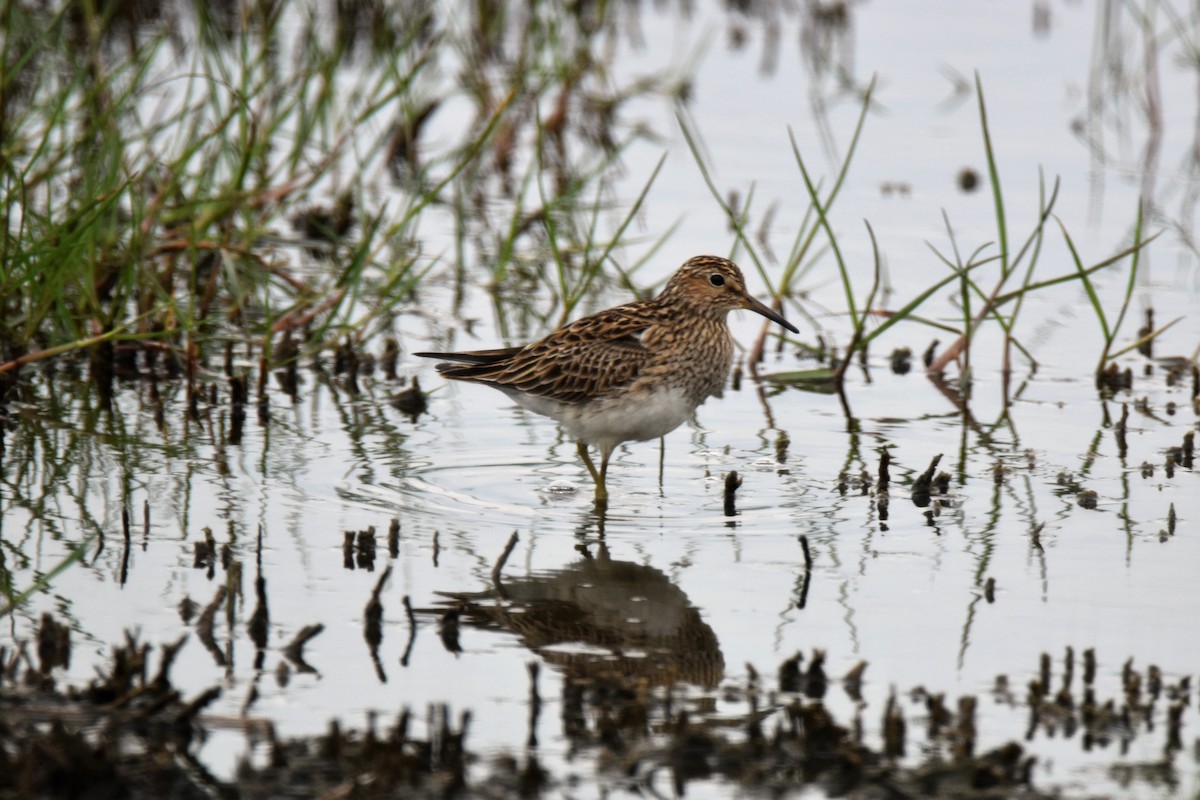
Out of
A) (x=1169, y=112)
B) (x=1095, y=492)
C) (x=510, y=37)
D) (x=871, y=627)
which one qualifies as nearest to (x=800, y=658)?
(x=871, y=627)

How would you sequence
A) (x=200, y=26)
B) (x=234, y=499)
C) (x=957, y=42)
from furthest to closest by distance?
(x=957, y=42), (x=200, y=26), (x=234, y=499)

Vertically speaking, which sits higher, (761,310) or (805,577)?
(761,310)

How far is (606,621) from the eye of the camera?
20.4 ft

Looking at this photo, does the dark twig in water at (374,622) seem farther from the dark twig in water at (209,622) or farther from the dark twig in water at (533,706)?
the dark twig in water at (533,706)

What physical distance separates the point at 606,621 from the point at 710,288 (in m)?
2.52

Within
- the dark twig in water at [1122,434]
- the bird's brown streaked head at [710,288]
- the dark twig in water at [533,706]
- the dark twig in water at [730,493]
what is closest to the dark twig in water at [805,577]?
the dark twig in water at [730,493]

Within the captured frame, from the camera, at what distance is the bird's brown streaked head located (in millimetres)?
8273

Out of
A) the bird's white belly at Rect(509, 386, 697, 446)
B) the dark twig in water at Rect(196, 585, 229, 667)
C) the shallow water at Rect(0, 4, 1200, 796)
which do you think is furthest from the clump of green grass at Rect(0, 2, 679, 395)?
the dark twig in water at Rect(196, 585, 229, 667)

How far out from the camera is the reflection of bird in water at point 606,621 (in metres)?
5.75

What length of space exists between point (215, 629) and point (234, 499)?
5.35 feet

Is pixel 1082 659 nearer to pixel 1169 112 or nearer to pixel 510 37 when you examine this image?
pixel 1169 112

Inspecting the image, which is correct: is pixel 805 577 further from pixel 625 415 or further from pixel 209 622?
pixel 209 622

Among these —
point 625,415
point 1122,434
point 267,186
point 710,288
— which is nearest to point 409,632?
point 625,415

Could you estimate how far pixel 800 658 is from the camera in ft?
18.1
